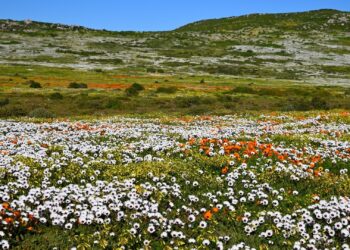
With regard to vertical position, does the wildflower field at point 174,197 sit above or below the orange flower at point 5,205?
below

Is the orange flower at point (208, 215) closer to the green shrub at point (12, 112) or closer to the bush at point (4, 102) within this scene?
the green shrub at point (12, 112)

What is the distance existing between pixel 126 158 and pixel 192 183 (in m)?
3.25

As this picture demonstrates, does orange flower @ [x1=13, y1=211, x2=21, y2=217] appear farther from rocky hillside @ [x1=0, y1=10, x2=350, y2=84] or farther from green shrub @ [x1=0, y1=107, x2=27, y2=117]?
rocky hillside @ [x1=0, y1=10, x2=350, y2=84]

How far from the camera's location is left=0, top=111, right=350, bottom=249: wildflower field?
9555mm

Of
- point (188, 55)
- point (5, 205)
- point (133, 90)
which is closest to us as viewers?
point (5, 205)

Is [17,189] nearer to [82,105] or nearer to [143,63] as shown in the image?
[82,105]

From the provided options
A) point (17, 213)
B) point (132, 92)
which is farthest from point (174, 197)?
point (132, 92)

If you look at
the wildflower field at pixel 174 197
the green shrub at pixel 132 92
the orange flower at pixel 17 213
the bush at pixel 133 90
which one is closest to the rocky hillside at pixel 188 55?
the bush at pixel 133 90

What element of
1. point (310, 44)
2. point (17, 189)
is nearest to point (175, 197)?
point (17, 189)

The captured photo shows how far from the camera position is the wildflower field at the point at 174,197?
9555 millimetres

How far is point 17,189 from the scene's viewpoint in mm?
11508

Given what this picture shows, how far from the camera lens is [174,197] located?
1188cm

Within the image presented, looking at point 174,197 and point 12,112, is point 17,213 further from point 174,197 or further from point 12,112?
point 12,112

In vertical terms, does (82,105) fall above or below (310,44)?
below
